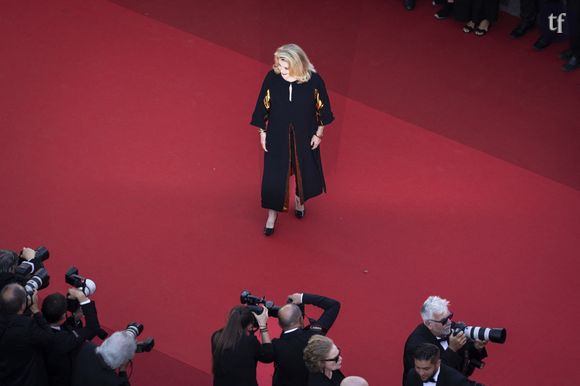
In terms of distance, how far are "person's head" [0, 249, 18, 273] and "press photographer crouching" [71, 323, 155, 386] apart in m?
0.83

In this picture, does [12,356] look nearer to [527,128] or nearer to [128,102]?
[128,102]

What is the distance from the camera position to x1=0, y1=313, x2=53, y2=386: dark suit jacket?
520 centimetres

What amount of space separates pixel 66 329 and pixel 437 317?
2.03m

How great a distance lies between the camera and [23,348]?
5238 millimetres

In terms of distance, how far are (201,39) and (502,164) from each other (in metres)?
3.16

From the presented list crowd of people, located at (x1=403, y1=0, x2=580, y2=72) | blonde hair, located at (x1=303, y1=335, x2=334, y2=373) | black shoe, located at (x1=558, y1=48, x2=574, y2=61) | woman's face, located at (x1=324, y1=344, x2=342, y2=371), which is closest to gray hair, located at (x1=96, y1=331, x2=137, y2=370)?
blonde hair, located at (x1=303, y1=335, x2=334, y2=373)

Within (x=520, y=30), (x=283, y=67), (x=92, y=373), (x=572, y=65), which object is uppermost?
(x=520, y=30)

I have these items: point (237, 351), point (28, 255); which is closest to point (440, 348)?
point (237, 351)

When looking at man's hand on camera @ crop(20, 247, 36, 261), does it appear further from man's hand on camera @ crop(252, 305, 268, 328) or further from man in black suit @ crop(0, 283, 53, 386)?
man's hand on camera @ crop(252, 305, 268, 328)

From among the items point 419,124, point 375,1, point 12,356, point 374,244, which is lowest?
point 12,356

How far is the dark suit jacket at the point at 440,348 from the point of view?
535cm

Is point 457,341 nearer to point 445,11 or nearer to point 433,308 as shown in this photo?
point 433,308

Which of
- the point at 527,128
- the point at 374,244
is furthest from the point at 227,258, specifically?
the point at 527,128

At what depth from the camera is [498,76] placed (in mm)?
9016
